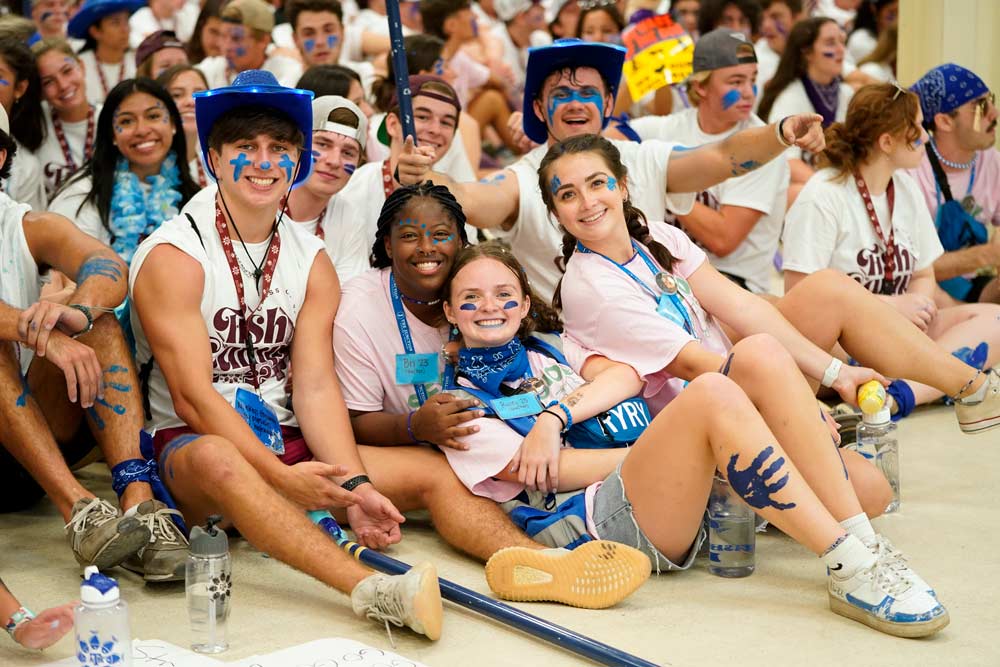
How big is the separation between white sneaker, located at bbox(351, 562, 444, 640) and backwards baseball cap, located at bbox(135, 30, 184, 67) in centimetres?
355

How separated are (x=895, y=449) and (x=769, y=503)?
1005 mm

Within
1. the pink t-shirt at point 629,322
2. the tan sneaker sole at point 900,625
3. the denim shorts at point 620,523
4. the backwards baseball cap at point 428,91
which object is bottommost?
the tan sneaker sole at point 900,625

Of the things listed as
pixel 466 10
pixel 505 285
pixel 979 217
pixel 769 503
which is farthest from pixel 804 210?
pixel 466 10

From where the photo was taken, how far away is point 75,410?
3.38 meters

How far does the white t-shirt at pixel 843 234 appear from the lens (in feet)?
14.5

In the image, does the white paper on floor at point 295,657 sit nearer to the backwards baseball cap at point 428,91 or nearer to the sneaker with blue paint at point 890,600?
the sneaker with blue paint at point 890,600

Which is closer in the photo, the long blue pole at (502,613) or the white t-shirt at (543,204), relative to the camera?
the long blue pole at (502,613)

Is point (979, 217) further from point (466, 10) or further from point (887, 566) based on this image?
point (466, 10)

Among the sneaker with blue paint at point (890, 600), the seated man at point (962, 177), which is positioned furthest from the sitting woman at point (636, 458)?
the seated man at point (962, 177)

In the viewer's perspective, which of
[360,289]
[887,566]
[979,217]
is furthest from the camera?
[979,217]

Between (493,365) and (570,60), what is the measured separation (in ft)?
4.51

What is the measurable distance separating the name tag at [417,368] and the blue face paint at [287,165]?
1.83 feet

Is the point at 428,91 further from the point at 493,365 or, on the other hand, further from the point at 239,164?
the point at 493,365

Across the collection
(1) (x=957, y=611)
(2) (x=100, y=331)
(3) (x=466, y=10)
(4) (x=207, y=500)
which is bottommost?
(1) (x=957, y=611)
